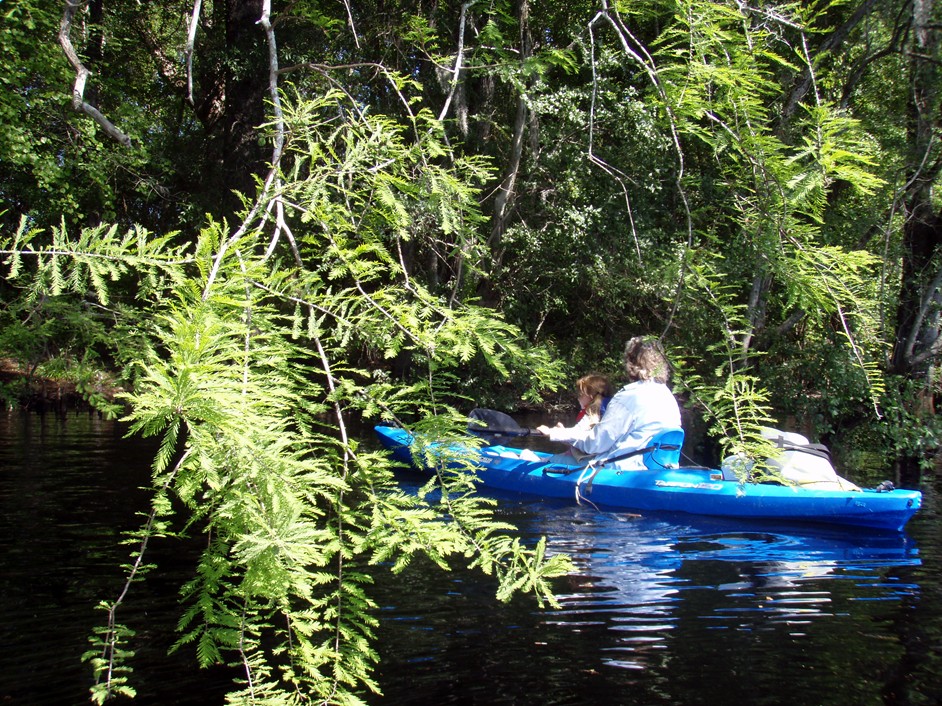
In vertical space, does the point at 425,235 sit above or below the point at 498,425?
above

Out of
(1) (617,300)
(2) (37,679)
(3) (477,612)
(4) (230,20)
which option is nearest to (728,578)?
(3) (477,612)

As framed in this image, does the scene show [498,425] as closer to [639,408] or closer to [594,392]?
[594,392]

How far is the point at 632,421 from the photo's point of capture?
676cm

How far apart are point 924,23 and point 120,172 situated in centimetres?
980

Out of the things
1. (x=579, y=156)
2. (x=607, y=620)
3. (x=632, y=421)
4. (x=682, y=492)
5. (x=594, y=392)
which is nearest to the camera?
(x=607, y=620)

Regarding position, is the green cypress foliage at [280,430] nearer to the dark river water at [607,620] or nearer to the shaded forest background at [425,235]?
the shaded forest background at [425,235]

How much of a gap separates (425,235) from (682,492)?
11.9 feet

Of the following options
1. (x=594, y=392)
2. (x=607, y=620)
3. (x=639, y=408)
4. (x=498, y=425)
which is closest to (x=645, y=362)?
(x=639, y=408)

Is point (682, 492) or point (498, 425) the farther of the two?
point (498, 425)

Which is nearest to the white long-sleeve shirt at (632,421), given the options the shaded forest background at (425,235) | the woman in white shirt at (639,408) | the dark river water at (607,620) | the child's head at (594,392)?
the woman in white shirt at (639,408)

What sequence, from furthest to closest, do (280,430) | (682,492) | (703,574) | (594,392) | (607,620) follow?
(594,392) < (682,492) < (703,574) < (607,620) < (280,430)

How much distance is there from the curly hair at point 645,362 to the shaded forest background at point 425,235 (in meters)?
0.31

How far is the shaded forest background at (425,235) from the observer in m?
2.10

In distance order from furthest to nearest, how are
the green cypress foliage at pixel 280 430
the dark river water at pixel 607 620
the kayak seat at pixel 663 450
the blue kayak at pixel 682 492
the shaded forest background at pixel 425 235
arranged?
the kayak seat at pixel 663 450 → the blue kayak at pixel 682 492 → the dark river water at pixel 607 620 → the shaded forest background at pixel 425 235 → the green cypress foliage at pixel 280 430
